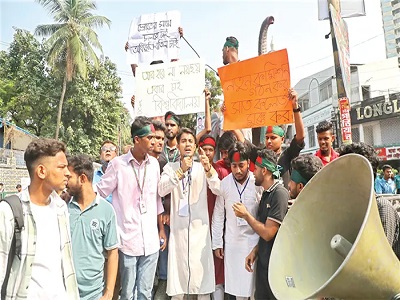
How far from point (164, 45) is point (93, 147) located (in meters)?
19.3

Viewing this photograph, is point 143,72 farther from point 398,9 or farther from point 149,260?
point 398,9

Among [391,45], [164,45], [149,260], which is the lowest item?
[149,260]

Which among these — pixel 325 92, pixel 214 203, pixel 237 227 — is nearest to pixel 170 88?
pixel 214 203

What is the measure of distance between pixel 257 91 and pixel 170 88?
1.15 meters

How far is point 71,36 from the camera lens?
73.5 feet

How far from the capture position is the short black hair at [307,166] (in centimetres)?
284

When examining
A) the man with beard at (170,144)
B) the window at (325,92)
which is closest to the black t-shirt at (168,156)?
the man with beard at (170,144)

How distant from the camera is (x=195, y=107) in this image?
4.47 metres

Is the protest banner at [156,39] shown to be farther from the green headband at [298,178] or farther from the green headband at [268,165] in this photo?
the green headband at [298,178]

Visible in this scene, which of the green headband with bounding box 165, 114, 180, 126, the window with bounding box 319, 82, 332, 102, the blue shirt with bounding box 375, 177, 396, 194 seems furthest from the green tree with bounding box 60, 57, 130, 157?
the green headband with bounding box 165, 114, 180, 126

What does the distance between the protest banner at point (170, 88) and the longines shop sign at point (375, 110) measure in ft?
64.4

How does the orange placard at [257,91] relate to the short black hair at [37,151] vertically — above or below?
above

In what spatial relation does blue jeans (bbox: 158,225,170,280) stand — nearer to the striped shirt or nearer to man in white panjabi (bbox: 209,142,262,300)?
man in white panjabi (bbox: 209,142,262,300)

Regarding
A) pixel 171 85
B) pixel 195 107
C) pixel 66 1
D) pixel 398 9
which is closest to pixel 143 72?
pixel 171 85
